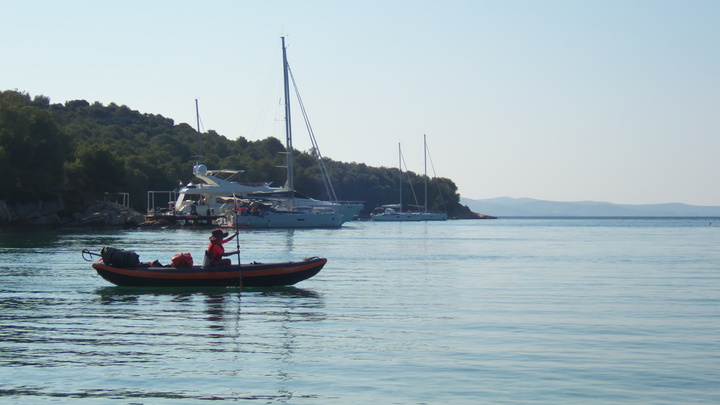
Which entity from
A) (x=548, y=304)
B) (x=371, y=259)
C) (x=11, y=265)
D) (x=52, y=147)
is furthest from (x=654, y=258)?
(x=52, y=147)

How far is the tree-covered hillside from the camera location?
3302 inches

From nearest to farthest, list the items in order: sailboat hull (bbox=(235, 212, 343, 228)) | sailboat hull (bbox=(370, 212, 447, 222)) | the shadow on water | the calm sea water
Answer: the calm sea water → the shadow on water → sailboat hull (bbox=(235, 212, 343, 228)) → sailboat hull (bbox=(370, 212, 447, 222))

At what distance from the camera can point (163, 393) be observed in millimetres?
13820

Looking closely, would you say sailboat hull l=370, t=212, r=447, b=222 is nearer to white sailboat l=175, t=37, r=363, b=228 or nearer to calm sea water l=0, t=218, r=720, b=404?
white sailboat l=175, t=37, r=363, b=228

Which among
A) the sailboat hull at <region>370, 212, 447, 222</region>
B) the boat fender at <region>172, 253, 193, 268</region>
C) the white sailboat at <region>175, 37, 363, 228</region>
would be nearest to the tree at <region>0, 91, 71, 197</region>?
the white sailboat at <region>175, 37, 363, 228</region>

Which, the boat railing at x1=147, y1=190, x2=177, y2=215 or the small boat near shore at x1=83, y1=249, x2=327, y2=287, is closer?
the small boat near shore at x1=83, y1=249, x2=327, y2=287

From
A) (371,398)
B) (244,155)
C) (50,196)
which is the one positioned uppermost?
(244,155)

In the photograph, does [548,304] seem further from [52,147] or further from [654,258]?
[52,147]

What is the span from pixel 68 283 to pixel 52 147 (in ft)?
195

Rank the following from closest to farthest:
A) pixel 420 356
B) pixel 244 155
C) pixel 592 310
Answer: pixel 420 356, pixel 592 310, pixel 244 155

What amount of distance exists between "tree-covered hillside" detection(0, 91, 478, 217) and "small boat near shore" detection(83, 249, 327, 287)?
56.7 m

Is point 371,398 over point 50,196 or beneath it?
beneath

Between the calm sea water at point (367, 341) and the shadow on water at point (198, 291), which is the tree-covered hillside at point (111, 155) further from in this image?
the shadow on water at point (198, 291)

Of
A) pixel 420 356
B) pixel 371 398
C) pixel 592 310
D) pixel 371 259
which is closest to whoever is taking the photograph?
pixel 371 398
